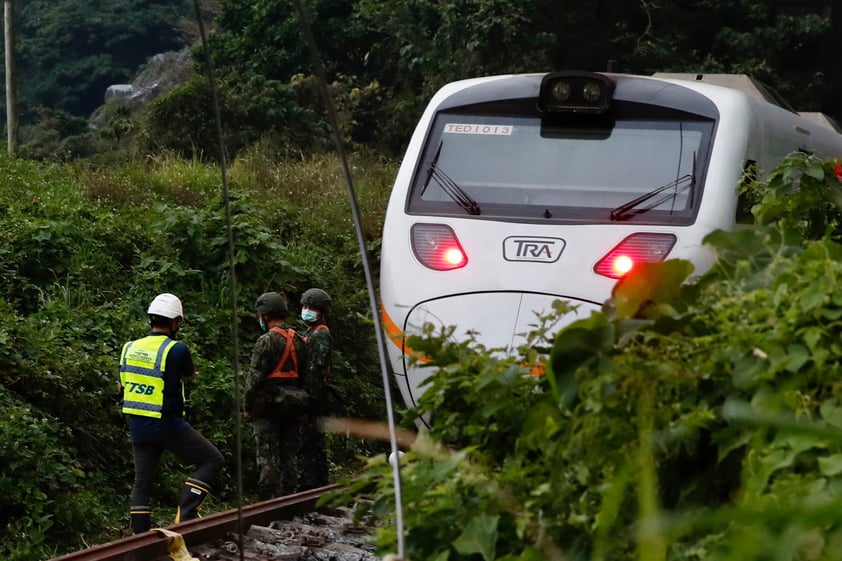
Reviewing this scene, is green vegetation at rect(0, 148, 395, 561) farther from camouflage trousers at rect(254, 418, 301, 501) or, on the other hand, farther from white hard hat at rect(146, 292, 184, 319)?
white hard hat at rect(146, 292, 184, 319)

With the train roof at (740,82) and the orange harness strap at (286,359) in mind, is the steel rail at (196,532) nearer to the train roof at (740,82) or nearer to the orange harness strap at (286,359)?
the orange harness strap at (286,359)

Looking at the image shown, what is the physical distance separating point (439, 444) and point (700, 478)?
2.00 feet

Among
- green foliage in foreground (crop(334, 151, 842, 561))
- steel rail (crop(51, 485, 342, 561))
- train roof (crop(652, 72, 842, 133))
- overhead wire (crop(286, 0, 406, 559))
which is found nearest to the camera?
overhead wire (crop(286, 0, 406, 559))

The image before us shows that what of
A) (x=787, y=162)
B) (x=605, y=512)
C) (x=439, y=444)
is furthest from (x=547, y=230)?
(x=605, y=512)

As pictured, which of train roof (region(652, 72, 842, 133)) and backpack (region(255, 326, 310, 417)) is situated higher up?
train roof (region(652, 72, 842, 133))

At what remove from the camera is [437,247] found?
7895 mm

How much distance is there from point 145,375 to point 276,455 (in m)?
2.01

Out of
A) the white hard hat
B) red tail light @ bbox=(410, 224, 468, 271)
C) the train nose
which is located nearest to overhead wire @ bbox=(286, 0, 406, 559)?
the train nose

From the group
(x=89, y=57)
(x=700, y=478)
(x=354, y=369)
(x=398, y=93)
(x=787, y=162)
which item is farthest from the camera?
(x=89, y=57)

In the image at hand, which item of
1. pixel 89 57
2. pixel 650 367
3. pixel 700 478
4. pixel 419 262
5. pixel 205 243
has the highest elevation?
pixel 650 367

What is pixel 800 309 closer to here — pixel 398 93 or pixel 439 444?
pixel 439 444

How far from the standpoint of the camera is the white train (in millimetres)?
7543

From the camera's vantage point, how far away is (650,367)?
262 cm

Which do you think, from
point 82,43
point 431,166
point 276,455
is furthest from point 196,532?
point 82,43
